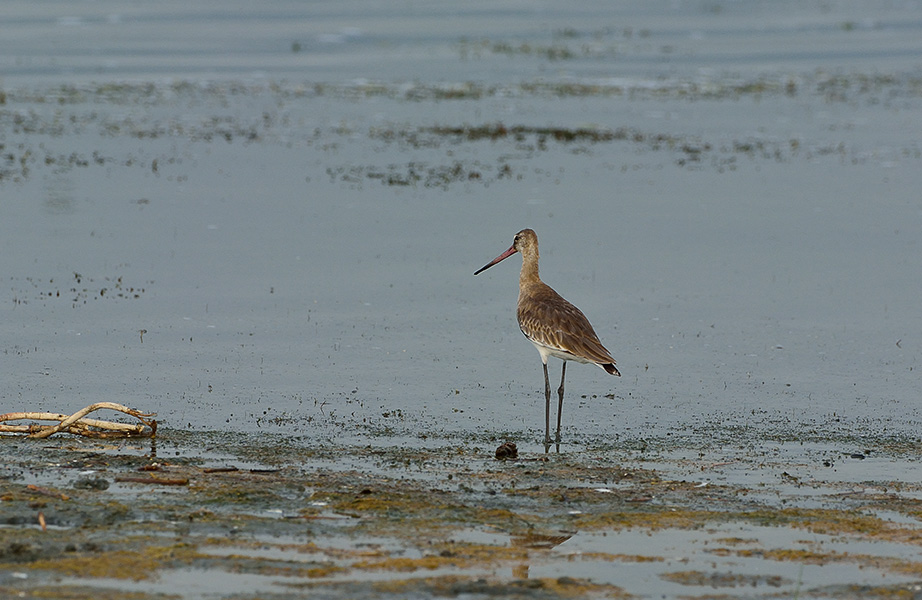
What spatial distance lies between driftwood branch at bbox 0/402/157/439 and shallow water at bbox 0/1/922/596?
0.57 m

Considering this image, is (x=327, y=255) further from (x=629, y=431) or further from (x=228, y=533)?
(x=228, y=533)

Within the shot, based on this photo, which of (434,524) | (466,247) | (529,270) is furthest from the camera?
(466,247)

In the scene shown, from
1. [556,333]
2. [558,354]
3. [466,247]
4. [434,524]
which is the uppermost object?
[466,247]

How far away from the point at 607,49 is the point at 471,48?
166 inches

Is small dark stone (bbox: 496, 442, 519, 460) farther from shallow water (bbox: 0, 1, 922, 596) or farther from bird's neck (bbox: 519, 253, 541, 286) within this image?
bird's neck (bbox: 519, 253, 541, 286)

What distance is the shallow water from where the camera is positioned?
11234 mm

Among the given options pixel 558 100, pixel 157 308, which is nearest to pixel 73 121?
pixel 558 100

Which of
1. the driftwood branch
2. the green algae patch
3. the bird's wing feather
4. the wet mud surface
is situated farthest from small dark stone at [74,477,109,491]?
the bird's wing feather

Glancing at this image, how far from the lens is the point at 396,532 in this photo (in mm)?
7645

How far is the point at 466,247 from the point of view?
1781cm

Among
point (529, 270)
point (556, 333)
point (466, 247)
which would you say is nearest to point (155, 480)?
point (556, 333)

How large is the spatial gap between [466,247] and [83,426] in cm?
880

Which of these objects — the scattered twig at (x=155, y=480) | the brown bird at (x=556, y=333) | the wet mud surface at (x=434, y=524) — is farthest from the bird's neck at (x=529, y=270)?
the scattered twig at (x=155, y=480)

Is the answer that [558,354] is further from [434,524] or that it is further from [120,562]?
[120,562]
